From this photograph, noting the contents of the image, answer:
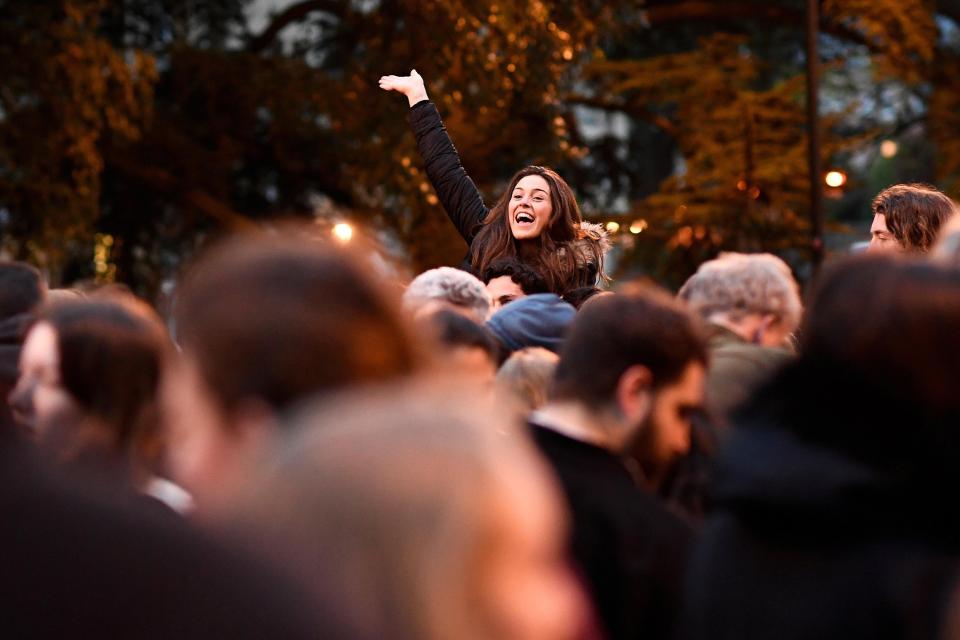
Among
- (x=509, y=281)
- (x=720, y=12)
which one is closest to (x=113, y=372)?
(x=509, y=281)

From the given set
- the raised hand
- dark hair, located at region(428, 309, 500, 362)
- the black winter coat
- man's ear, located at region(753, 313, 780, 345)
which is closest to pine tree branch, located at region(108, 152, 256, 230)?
the raised hand

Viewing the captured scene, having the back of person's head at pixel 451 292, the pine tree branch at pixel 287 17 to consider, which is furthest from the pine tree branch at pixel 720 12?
the back of person's head at pixel 451 292

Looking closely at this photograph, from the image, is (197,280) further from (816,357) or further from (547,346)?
(547,346)

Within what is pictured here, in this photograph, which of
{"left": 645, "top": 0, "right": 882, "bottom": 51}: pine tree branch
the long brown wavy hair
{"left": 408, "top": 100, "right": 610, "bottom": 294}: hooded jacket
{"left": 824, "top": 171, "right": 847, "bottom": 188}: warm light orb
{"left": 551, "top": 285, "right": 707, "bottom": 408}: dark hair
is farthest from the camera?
{"left": 645, "top": 0, "right": 882, "bottom": 51}: pine tree branch

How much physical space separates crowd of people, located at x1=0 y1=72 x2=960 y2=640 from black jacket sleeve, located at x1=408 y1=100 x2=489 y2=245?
237 centimetres

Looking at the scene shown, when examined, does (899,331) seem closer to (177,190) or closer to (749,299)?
(749,299)

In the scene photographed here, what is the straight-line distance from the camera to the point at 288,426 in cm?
176

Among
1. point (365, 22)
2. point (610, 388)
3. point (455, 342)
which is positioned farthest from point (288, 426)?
point (365, 22)

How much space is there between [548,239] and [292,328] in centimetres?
507

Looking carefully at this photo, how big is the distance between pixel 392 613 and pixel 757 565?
1.38 meters

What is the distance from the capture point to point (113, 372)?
10.3 feet

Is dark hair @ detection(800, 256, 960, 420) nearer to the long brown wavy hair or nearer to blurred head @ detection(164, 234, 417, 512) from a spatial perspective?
blurred head @ detection(164, 234, 417, 512)

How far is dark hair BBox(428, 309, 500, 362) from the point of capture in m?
4.42

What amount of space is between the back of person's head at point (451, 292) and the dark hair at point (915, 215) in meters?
1.77
